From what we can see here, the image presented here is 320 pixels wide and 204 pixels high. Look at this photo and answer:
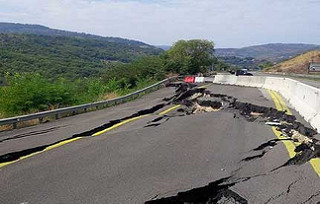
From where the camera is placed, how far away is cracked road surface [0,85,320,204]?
16.7 ft

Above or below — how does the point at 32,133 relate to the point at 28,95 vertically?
below

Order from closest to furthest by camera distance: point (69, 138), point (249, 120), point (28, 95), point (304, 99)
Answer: point (69, 138) < point (249, 120) < point (304, 99) < point (28, 95)

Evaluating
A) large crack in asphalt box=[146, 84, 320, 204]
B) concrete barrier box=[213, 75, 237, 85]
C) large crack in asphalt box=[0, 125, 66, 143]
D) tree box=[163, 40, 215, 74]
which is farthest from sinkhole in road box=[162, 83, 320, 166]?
tree box=[163, 40, 215, 74]

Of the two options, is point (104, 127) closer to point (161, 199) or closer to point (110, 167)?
point (110, 167)

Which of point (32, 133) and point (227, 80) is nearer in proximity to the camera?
point (32, 133)

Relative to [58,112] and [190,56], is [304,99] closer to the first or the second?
[58,112]

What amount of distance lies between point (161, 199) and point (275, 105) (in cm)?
1058

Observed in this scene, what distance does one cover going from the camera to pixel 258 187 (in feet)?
17.9

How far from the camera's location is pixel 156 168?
6.30 metres

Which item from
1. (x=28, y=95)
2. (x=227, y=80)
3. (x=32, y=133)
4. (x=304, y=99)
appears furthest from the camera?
(x=227, y=80)

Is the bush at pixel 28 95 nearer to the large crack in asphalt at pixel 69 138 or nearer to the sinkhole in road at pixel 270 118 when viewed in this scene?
the large crack in asphalt at pixel 69 138

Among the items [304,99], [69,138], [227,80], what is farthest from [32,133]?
[227,80]

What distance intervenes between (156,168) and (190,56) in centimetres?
4163

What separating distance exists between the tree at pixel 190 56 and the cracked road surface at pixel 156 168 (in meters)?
33.3
